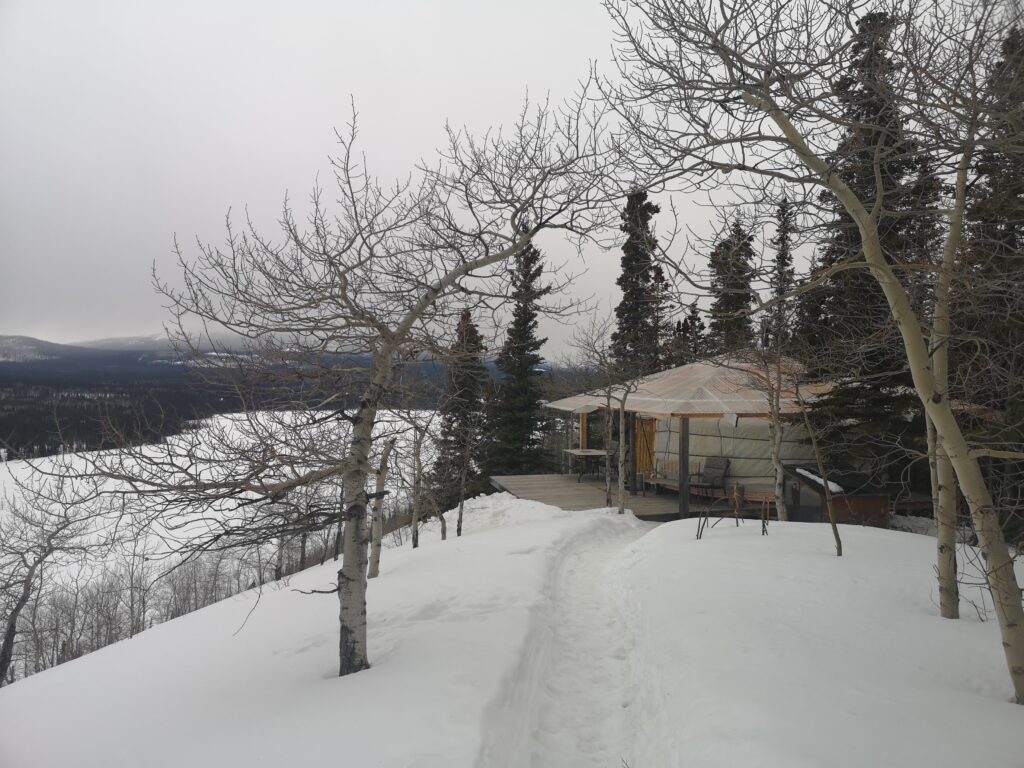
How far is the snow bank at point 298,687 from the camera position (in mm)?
3238

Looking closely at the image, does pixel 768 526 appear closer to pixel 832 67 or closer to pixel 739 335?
pixel 739 335

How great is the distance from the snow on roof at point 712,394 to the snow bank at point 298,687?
468 centimetres

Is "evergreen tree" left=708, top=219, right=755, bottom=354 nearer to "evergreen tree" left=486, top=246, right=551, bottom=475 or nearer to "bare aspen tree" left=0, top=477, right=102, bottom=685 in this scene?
"bare aspen tree" left=0, top=477, right=102, bottom=685

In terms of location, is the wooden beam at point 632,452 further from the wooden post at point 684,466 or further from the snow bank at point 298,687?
the snow bank at point 298,687

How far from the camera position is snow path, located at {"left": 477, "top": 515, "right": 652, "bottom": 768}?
11.1 ft

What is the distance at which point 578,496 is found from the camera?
14086 millimetres

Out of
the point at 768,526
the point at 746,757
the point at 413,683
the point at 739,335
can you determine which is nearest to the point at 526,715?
the point at 413,683

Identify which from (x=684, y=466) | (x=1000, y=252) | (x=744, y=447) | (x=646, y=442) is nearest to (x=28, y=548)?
(x=684, y=466)

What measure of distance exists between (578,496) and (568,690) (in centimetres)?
994

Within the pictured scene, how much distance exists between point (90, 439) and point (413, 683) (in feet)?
9.16

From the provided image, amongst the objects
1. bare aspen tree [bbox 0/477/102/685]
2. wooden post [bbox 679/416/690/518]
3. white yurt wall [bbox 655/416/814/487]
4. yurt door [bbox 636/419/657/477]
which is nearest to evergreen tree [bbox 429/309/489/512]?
wooden post [bbox 679/416/690/518]

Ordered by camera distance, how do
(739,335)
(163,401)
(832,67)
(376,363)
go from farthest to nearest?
(739,335), (376,363), (163,401), (832,67)

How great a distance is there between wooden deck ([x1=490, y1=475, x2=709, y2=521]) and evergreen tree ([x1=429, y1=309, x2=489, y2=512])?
1844 millimetres

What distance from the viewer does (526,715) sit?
373cm
